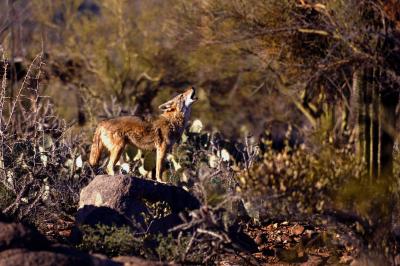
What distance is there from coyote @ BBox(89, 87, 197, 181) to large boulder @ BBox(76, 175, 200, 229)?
203 centimetres

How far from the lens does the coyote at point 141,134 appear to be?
1241 cm

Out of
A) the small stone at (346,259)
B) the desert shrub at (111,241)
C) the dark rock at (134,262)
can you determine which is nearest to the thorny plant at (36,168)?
the desert shrub at (111,241)

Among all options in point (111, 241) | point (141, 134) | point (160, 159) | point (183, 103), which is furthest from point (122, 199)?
point (183, 103)

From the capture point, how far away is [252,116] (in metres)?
29.1

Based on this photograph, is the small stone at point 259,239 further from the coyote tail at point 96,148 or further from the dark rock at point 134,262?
the dark rock at point 134,262

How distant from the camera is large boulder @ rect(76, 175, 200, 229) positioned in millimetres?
10016

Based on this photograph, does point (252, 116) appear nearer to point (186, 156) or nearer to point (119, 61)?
point (119, 61)

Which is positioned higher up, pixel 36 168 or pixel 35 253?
pixel 35 253

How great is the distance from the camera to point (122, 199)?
10.0 meters

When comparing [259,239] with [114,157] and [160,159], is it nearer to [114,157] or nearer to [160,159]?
[160,159]

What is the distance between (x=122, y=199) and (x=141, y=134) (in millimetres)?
2688

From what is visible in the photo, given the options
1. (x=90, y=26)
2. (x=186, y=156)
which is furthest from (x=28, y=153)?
(x=90, y=26)

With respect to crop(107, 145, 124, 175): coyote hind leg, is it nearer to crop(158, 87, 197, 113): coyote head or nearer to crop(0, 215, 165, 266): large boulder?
crop(158, 87, 197, 113): coyote head

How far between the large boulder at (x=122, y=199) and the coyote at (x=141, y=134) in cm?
203
